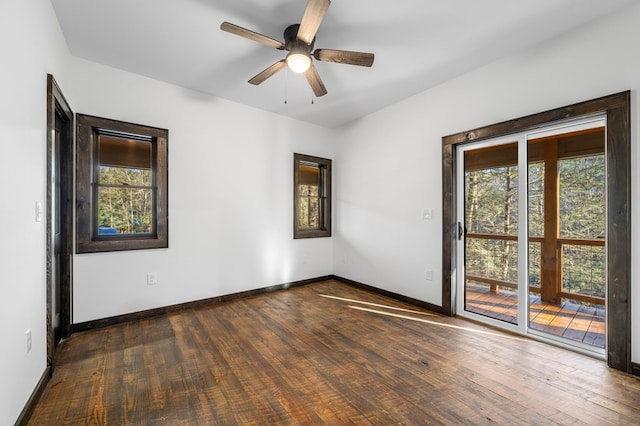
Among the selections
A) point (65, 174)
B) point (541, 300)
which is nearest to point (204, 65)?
point (65, 174)

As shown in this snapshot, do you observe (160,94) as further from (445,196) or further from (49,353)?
(445,196)

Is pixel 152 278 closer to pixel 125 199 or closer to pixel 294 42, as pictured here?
pixel 125 199

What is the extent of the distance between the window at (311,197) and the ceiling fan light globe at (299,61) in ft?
7.47

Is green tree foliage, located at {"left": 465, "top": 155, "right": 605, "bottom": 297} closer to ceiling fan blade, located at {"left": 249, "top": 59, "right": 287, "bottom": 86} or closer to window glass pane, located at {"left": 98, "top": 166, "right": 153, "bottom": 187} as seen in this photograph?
ceiling fan blade, located at {"left": 249, "top": 59, "right": 287, "bottom": 86}

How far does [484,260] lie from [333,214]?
2589 millimetres

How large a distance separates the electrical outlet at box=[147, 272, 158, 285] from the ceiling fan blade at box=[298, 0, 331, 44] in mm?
2993

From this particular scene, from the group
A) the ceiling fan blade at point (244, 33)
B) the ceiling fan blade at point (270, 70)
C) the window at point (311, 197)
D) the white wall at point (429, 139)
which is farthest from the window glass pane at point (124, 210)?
the white wall at point (429, 139)

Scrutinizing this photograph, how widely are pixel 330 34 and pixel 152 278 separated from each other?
3.26m

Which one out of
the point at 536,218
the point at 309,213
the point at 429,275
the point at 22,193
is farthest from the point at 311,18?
the point at 309,213

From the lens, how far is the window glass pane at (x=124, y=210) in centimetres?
309

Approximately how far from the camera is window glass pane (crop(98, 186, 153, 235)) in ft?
10.1

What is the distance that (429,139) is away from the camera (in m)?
3.54

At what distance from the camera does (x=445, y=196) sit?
3334mm

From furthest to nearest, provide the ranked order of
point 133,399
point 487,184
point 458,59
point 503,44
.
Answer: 1. point 487,184
2. point 458,59
3. point 503,44
4. point 133,399
